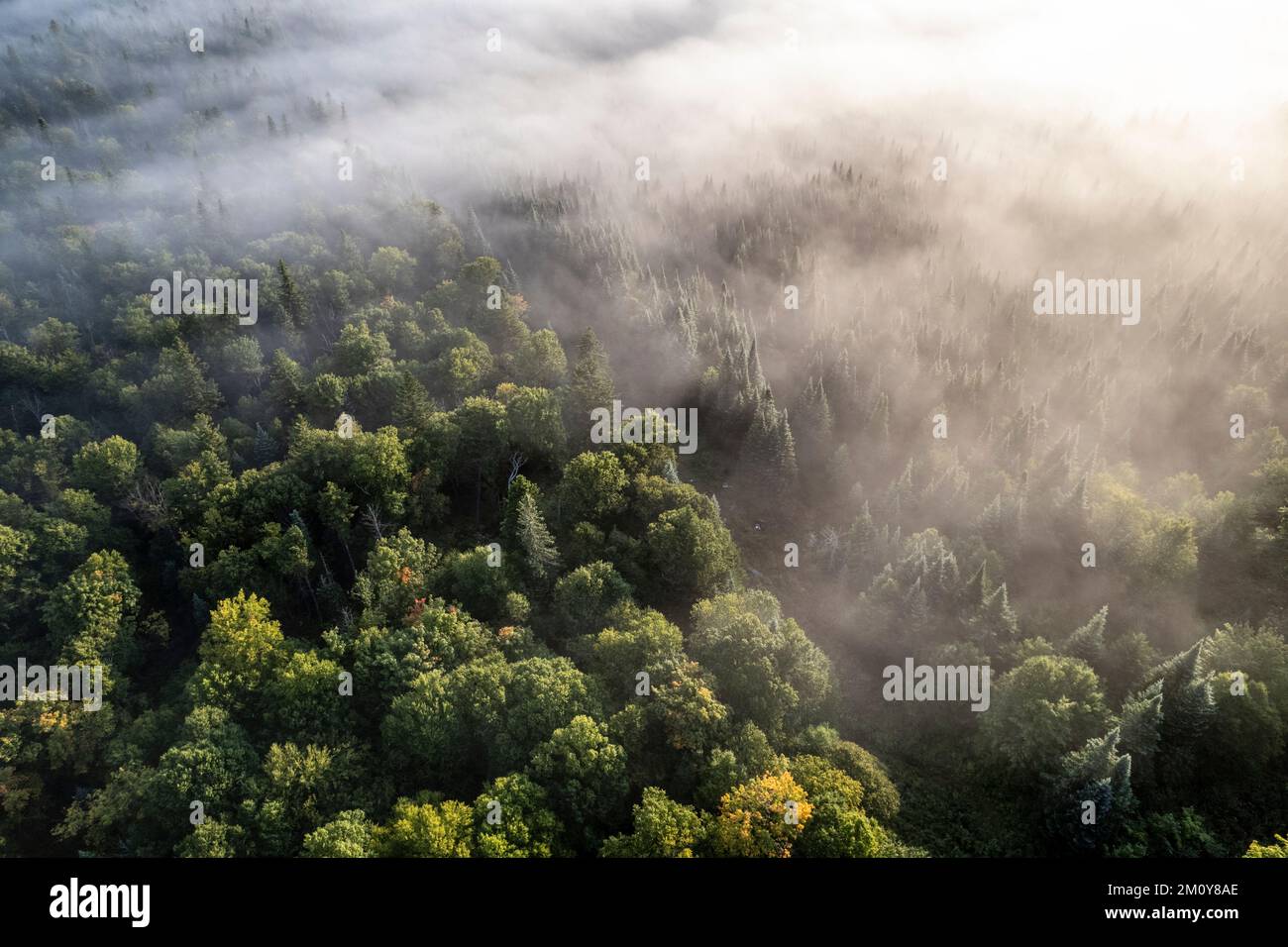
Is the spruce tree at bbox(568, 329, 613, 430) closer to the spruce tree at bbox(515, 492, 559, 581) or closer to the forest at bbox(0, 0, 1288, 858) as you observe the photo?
the forest at bbox(0, 0, 1288, 858)

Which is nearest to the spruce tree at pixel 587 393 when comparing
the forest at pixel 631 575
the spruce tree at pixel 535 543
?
the forest at pixel 631 575

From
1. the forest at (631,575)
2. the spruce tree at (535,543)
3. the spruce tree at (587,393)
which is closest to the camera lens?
the forest at (631,575)

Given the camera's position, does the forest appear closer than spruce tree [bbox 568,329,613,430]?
Yes

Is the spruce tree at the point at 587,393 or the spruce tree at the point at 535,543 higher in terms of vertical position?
the spruce tree at the point at 587,393

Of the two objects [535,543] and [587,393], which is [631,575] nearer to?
[535,543]

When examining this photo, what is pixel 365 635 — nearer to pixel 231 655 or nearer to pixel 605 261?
pixel 231 655

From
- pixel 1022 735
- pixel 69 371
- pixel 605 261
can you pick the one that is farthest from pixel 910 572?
pixel 69 371

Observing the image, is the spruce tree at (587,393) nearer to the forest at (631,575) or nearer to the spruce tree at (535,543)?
the forest at (631,575)

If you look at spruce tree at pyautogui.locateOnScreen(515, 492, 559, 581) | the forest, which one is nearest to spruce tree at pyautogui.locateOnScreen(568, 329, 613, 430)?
the forest

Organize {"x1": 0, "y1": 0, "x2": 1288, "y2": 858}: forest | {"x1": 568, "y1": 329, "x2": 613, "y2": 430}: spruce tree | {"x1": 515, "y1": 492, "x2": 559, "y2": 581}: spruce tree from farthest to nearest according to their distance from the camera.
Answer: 1. {"x1": 568, "y1": 329, "x2": 613, "y2": 430}: spruce tree
2. {"x1": 515, "y1": 492, "x2": 559, "y2": 581}: spruce tree
3. {"x1": 0, "y1": 0, "x2": 1288, "y2": 858}: forest
